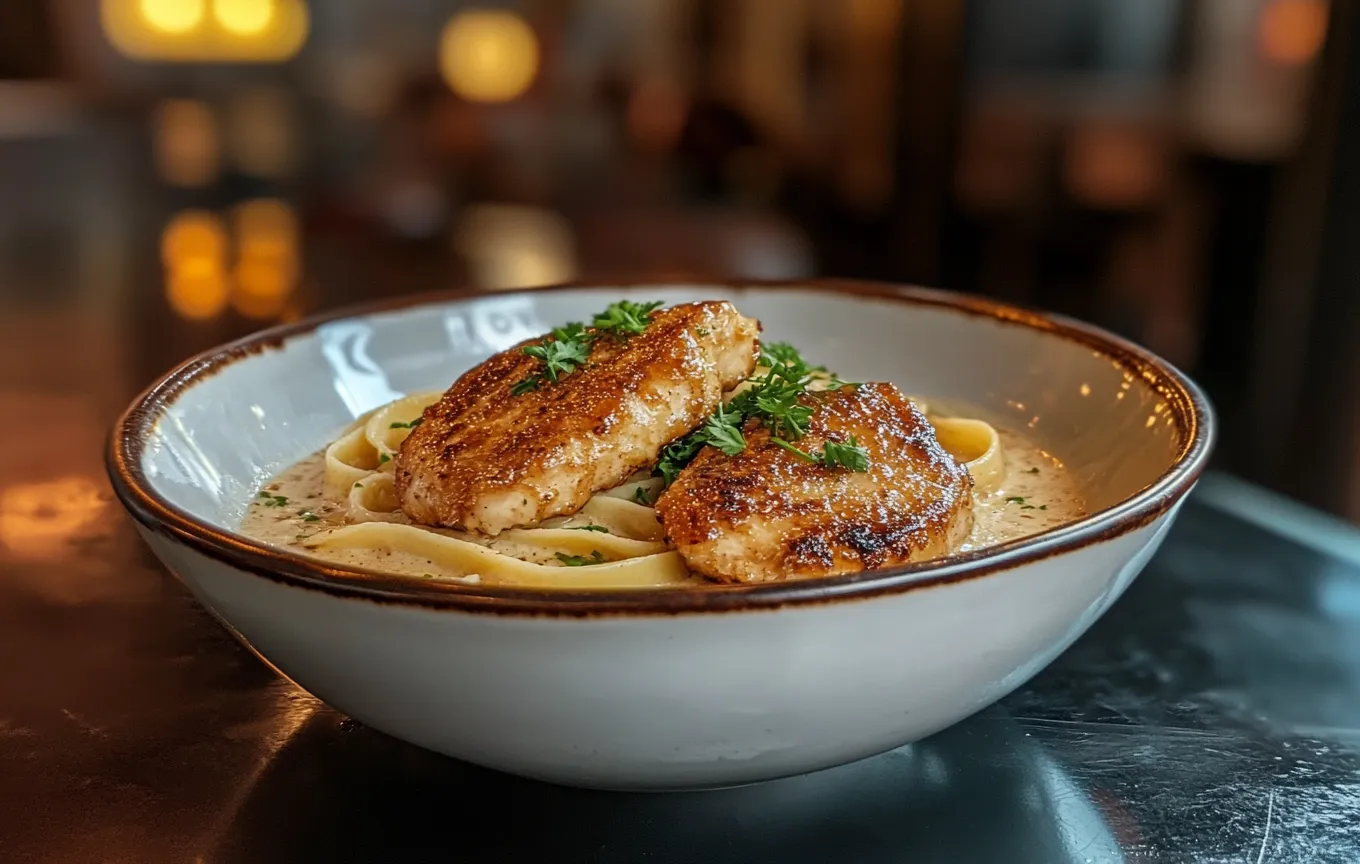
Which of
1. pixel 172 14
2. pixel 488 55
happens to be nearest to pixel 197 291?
pixel 172 14

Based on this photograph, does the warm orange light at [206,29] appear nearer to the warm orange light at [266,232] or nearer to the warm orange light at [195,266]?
the warm orange light at [266,232]

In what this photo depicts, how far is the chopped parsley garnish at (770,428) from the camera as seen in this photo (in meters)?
2.20

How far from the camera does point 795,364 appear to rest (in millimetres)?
2805

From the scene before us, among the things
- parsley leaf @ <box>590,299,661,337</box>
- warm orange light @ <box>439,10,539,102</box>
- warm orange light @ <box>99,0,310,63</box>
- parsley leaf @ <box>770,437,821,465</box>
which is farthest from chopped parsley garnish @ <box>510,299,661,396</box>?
warm orange light @ <box>439,10,539,102</box>

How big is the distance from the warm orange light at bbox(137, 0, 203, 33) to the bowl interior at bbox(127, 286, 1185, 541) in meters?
14.7

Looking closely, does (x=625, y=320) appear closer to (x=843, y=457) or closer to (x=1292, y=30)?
(x=843, y=457)

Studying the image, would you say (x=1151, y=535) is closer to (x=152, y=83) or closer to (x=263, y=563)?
(x=263, y=563)

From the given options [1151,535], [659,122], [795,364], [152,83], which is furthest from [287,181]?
[1151,535]

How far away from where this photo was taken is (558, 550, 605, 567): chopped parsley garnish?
2336 millimetres

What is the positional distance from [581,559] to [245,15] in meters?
16.3

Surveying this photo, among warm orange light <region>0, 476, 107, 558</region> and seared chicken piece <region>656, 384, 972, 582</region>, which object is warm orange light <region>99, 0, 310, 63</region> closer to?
warm orange light <region>0, 476, 107, 558</region>

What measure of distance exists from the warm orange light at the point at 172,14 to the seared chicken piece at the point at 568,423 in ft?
51.2

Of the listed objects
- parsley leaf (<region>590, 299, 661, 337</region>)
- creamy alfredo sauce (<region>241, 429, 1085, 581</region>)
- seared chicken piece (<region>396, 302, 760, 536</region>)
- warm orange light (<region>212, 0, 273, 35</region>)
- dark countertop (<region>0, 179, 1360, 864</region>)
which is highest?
warm orange light (<region>212, 0, 273, 35</region>)

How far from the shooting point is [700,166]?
517 inches
